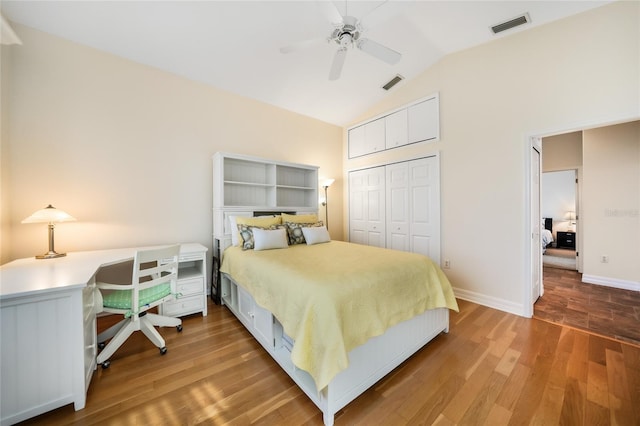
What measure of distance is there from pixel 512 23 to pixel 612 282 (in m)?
4.16

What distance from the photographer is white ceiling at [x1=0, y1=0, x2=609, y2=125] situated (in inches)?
89.2

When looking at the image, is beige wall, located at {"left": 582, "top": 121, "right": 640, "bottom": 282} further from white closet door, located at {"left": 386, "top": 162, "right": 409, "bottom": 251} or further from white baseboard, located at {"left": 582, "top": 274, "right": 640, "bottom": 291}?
white closet door, located at {"left": 386, "top": 162, "right": 409, "bottom": 251}

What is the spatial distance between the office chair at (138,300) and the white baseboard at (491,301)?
359 cm

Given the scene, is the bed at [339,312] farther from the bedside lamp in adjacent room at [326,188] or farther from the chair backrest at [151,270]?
the bedside lamp in adjacent room at [326,188]

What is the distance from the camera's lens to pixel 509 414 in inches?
56.1

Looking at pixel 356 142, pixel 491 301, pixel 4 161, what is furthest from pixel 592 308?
pixel 4 161

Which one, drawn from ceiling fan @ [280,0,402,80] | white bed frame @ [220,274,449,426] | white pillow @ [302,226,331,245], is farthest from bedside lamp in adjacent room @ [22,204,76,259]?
ceiling fan @ [280,0,402,80]

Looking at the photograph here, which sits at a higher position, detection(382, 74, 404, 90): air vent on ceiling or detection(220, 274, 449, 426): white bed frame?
detection(382, 74, 404, 90): air vent on ceiling

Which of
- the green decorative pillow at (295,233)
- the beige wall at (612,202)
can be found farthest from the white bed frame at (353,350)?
the beige wall at (612,202)

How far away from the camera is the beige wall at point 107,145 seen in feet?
7.61

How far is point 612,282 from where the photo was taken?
11.8 feet

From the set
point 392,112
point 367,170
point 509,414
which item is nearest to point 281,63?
point 392,112

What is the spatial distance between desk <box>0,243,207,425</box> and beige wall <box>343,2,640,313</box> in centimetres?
395

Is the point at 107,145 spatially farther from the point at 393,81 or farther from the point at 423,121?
the point at 423,121
